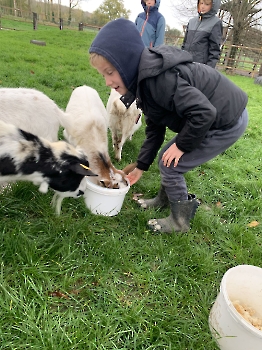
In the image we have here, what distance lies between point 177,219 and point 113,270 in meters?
0.91

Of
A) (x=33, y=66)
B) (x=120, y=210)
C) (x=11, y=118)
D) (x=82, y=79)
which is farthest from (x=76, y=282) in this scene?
(x=33, y=66)

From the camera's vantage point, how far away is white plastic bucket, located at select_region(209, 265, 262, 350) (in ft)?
5.74

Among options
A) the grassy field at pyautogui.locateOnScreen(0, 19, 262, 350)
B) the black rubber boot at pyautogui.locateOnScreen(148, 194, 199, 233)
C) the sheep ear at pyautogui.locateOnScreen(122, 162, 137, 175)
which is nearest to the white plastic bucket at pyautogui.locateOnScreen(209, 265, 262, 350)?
the grassy field at pyautogui.locateOnScreen(0, 19, 262, 350)

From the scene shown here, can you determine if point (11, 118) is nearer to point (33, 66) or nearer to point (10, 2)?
point (33, 66)

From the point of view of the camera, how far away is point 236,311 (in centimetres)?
177

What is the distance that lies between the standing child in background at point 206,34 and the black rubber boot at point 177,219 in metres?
3.32

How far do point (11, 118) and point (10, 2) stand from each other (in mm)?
42555

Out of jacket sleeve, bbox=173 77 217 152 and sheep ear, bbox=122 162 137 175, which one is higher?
jacket sleeve, bbox=173 77 217 152

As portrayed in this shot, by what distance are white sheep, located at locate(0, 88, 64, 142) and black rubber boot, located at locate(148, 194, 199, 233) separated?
1.52 meters

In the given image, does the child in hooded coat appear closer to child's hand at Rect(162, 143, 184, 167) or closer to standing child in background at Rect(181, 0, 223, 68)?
child's hand at Rect(162, 143, 184, 167)

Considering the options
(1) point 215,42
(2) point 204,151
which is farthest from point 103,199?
(1) point 215,42

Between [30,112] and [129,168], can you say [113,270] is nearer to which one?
[129,168]

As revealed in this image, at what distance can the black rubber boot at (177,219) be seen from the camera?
2.98 metres

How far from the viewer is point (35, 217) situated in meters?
2.90
